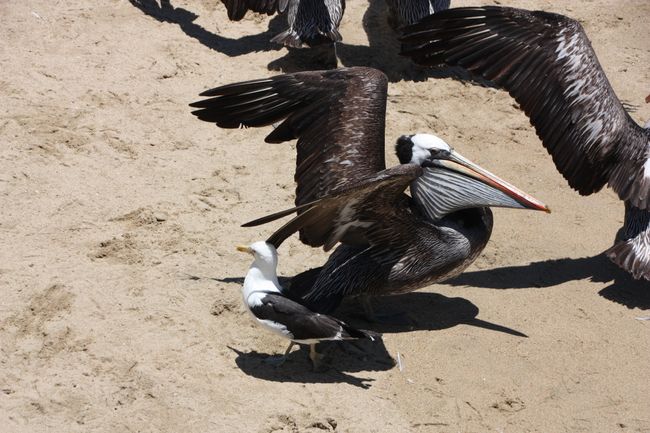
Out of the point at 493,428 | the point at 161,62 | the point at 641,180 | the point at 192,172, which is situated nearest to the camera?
the point at 493,428

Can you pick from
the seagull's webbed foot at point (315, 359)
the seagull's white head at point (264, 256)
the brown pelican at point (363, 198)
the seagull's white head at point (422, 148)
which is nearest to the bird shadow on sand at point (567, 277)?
the brown pelican at point (363, 198)

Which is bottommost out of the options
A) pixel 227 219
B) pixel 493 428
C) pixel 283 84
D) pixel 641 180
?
pixel 493 428

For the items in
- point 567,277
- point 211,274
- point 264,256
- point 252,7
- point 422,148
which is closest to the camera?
point 264,256

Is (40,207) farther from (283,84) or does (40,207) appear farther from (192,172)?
(283,84)

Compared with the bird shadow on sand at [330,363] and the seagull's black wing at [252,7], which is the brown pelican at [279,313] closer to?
the bird shadow on sand at [330,363]

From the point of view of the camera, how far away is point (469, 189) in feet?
17.8

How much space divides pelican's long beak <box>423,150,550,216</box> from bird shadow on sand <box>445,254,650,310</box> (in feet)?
2.85

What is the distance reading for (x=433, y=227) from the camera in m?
5.43

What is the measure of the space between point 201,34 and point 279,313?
4.37 m

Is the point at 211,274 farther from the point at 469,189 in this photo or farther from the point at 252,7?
the point at 252,7

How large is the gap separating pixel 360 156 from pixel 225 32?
3.62 metres

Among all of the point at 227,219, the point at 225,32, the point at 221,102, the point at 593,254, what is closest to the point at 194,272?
the point at 227,219

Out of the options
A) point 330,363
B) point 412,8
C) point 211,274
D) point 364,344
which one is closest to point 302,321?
point 330,363

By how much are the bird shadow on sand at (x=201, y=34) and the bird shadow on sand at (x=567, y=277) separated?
3349 millimetres
